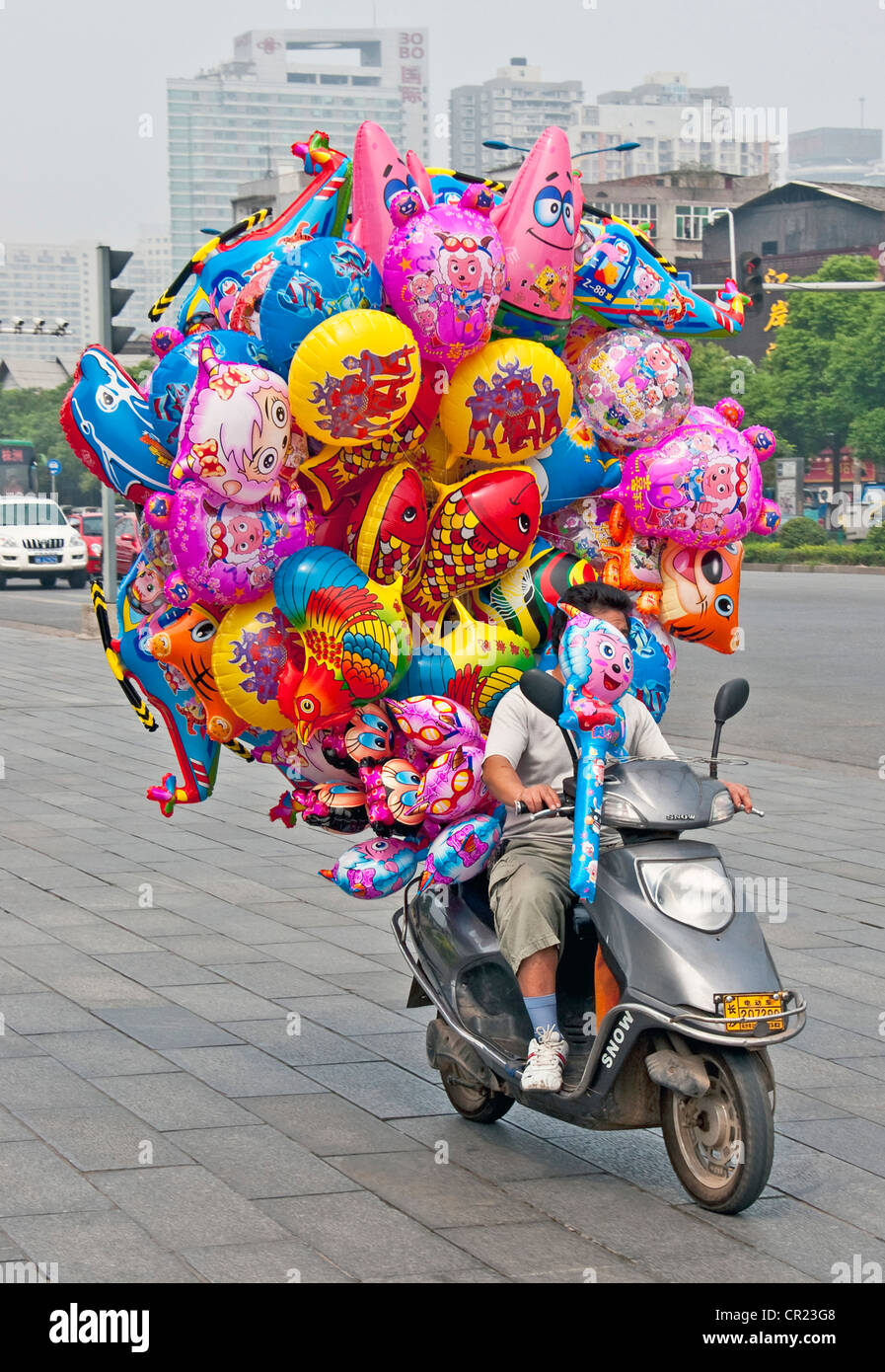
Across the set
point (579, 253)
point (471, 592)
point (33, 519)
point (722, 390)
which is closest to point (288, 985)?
point (471, 592)

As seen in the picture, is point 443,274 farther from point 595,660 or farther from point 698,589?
point 698,589

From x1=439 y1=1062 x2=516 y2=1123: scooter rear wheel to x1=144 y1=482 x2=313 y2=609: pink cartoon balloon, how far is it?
1.58 m

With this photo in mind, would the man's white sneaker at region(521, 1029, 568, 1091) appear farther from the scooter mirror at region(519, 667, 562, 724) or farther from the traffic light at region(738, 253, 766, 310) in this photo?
the traffic light at region(738, 253, 766, 310)

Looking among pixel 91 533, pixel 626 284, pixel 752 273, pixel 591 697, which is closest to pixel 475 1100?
pixel 591 697

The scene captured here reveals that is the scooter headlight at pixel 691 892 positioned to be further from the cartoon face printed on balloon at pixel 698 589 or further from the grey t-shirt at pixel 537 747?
the cartoon face printed on balloon at pixel 698 589

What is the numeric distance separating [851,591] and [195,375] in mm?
27324

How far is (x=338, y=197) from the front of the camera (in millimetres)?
5484

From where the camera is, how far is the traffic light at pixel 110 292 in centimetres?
1588

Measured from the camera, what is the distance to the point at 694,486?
547 centimetres

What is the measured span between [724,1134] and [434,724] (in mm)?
1412

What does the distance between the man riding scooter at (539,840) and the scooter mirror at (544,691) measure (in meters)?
0.24

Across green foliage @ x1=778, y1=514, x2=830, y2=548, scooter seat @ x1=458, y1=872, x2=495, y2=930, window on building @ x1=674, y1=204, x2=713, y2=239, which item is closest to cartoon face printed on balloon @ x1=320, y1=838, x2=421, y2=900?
scooter seat @ x1=458, y1=872, x2=495, y2=930

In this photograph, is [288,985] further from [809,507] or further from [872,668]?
[809,507]

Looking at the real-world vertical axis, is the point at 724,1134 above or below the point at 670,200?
below
